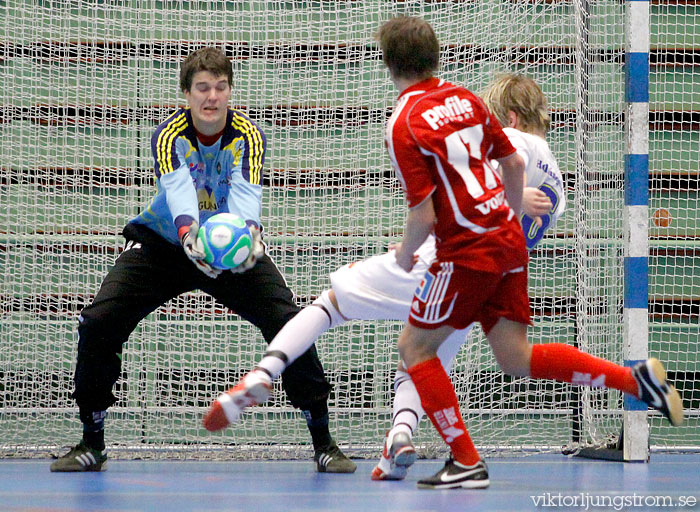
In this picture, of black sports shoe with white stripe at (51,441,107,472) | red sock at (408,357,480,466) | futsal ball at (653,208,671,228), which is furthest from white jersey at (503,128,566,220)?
futsal ball at (653,208,671,228)

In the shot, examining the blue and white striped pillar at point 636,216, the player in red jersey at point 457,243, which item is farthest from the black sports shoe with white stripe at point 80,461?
the blue and white striped pillar at point 636,216

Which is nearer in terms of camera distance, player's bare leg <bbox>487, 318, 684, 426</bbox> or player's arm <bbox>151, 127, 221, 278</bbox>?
player's bare leg <bbox>487, 318, 684, 426</bbox>

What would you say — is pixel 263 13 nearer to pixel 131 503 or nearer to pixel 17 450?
pixel 17 450

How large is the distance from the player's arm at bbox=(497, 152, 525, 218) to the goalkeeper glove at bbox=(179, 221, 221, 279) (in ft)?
3.43

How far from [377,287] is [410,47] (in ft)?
2.60

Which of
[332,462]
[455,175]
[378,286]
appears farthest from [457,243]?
[332,462]

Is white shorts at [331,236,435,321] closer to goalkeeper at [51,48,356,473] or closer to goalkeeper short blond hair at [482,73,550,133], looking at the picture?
goalkeeper at [51,48,356,473]

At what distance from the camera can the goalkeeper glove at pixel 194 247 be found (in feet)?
10.3

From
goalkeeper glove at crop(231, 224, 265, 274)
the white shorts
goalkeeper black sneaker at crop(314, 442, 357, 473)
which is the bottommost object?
goalkeeper black sneaker at crop(314, 442, 357, 473)

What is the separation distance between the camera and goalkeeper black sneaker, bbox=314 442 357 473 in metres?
3.49

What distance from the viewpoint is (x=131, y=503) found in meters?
2.62

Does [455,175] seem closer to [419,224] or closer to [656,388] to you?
[419,224]

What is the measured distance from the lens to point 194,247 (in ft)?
10.3

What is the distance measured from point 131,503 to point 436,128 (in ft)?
4.56
